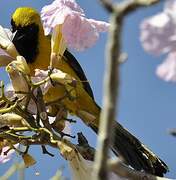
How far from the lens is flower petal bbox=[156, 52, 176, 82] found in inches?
32.8

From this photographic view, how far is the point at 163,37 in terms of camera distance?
2.64ft

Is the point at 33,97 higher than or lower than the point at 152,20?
lower

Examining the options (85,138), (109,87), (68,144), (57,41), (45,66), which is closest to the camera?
(109,87)

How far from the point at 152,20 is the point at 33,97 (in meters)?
1.35

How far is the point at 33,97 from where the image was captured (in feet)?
6.82

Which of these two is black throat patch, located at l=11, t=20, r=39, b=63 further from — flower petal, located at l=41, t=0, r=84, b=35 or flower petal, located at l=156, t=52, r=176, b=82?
flower petal, located at l=156, t=52, r=176, b=82

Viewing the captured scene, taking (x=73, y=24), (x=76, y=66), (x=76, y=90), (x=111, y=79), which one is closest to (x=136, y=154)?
(x=76, y=90)

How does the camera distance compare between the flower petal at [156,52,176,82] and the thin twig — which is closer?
the thin twig

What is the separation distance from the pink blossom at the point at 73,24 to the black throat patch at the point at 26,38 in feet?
6.83

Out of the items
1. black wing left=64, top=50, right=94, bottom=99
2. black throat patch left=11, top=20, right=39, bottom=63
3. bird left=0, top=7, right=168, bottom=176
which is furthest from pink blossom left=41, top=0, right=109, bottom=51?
black throat patch left=11, top=20, right=39, bottom=63

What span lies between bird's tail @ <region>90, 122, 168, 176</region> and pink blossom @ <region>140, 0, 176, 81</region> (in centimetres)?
161

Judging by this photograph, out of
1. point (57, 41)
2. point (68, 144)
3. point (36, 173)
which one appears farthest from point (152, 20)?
point (57, 41)

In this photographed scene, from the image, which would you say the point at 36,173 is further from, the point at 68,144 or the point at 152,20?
the point at 152,20

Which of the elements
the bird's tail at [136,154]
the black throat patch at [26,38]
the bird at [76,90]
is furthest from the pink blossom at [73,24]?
the black throat patch at [26,38]
